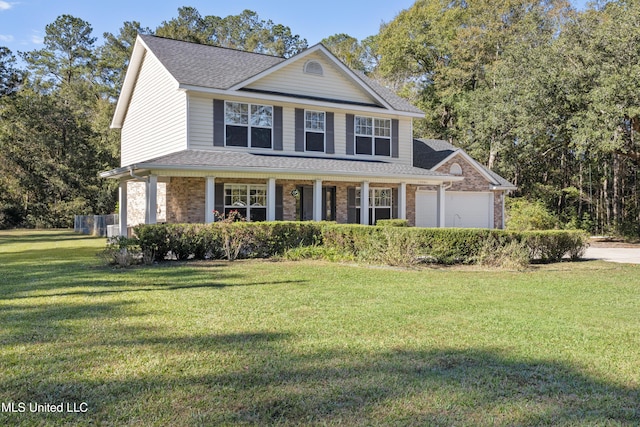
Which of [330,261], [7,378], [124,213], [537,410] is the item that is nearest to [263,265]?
[330,261]

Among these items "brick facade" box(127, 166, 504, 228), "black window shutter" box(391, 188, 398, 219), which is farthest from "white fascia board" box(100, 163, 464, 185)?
"black window shutter" box(391, 188, 398, 219)

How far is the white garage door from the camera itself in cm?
2156

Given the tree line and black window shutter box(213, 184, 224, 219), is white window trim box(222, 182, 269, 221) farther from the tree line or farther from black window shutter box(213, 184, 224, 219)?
the tree line

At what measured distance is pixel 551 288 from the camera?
8.53 metres

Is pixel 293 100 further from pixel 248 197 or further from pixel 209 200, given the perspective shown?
pixel 209 200

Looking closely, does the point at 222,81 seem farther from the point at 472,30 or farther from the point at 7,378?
the point at 472,30

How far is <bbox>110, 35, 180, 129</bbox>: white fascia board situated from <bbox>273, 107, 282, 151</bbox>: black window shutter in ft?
12.2

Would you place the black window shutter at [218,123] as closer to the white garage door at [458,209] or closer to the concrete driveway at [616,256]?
the white garage door at [458,209]

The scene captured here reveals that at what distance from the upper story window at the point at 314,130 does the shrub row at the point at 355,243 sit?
5.81m

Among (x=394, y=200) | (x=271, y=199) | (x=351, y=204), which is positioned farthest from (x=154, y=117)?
(x=394, y=200)

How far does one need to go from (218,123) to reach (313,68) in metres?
4.70

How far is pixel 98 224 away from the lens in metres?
23.8

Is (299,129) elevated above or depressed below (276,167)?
above

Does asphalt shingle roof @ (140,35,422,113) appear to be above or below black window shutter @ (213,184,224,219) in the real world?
above
